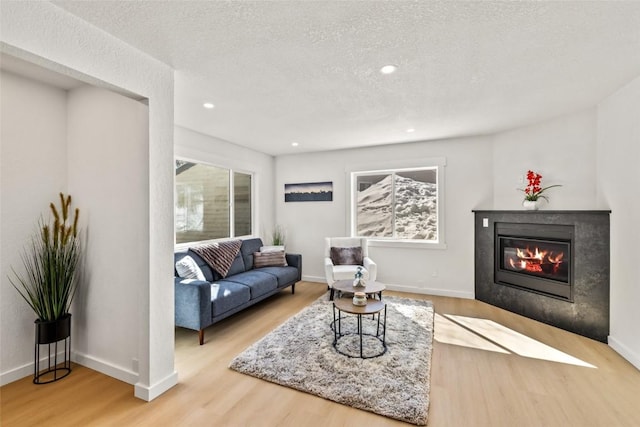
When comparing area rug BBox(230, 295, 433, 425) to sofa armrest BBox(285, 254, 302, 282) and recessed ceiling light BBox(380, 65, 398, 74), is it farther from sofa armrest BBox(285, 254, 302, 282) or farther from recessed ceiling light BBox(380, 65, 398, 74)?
recessed ceiling light BBox(380, 65, 398, 74)

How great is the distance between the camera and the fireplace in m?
3.34

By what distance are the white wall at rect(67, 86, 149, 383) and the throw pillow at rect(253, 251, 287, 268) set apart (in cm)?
228

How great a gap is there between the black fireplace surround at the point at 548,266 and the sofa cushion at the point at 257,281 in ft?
10.4

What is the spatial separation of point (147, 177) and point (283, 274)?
265 centimetres

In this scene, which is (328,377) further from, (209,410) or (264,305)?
(264,305)

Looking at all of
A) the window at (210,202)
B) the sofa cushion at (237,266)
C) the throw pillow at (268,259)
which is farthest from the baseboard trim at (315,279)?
the sofa cushion at (237,266)

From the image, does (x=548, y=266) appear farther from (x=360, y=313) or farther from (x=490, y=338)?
(x=360, y=313)

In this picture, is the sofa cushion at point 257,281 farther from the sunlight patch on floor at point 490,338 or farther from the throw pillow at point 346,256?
the sunlight patch on floor at point 490,338

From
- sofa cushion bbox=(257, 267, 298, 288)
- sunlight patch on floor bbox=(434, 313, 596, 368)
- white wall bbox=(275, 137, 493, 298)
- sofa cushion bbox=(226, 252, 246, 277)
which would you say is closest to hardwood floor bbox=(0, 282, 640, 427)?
sunlight patch on floor bbox=(434, 313, 596, 368)

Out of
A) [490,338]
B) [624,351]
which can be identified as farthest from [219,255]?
[624,351]

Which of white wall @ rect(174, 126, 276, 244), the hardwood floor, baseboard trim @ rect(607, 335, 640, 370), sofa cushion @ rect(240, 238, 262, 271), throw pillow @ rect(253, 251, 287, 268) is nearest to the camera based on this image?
the hardwood floor

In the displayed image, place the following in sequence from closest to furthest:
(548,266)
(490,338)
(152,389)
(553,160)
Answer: (152,389), (490,338), (548,266), (553,160)

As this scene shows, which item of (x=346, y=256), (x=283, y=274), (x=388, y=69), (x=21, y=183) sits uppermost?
(x=388, y=69)

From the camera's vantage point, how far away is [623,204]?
274 cm
